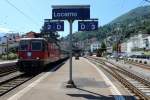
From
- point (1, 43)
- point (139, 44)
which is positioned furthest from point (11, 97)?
point (139, 44)

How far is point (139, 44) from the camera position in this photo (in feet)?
539

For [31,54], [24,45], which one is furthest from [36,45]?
[24,45]

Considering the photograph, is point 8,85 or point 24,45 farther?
point 24,45

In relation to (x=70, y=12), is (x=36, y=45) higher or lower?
lower

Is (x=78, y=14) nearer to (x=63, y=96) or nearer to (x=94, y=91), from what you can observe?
(x=94, y=91)

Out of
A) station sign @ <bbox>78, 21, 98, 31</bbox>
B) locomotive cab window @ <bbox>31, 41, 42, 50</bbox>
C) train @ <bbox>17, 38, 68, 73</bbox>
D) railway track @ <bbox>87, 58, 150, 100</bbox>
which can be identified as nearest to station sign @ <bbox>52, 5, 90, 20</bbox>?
station sign @ <bbox>78, 21, 98, 31</bbox>

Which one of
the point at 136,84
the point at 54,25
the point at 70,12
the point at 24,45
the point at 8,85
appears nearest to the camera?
the point at 70,12

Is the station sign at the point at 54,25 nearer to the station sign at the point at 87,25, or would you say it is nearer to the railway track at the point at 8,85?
the station sign at the point at 87,25

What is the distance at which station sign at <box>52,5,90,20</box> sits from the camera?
18969mm

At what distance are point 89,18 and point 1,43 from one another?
4472 inches

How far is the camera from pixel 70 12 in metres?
19.0

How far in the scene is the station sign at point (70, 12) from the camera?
62.2 feet

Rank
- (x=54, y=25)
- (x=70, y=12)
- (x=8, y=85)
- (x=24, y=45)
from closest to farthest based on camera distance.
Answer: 1. (x=70, y=12)
2. (x=54, y=25)
3. (x=8, y=85)
4. (x=24, y=45)

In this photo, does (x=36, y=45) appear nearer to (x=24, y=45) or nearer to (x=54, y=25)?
(x=24, y=45)
